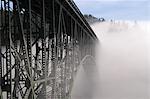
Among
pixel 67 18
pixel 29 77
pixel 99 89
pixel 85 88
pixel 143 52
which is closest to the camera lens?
pixel 29 77

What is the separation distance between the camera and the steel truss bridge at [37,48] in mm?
19062

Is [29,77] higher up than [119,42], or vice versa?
[119,42]

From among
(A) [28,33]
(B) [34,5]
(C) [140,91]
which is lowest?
(C) [140,91]

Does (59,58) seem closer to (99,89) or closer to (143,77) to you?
(99,89)

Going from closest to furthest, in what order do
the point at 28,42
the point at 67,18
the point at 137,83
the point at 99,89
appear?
1. the point at 28,42
2. the point at 67,18
3. the point at 99,89
4. the point at 137,83

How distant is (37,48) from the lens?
2516 centimetres

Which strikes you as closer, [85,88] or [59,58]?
[59,58]

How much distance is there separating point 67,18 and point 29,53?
12.0m

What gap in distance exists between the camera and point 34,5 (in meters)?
25.2

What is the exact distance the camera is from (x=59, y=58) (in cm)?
2941

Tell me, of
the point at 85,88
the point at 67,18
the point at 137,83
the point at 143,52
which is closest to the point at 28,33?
the point at 67,18

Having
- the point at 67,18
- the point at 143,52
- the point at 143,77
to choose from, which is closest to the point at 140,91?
the point at 143,77

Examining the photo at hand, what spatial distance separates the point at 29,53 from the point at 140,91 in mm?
48623

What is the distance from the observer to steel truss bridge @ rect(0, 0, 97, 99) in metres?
19.1
